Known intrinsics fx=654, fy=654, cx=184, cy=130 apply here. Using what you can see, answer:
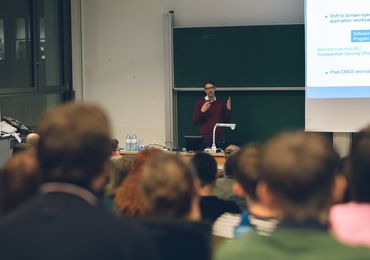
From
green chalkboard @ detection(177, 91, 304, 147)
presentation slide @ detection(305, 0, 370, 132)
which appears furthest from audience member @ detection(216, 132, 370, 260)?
green chalkboard @ detection(177, 91, 304, 147)

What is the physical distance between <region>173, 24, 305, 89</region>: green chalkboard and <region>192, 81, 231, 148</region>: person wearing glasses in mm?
410

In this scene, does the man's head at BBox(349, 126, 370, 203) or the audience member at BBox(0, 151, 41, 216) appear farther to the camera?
the audience member at BBox(0, 151, 41, 216)

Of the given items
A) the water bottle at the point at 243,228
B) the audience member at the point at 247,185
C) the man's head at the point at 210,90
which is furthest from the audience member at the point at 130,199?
the man's head at the point at 210,90

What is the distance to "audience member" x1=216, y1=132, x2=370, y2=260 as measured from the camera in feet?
4.93

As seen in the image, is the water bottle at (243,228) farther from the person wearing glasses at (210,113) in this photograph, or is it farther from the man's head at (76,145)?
the person wearing glasses at (210,113)

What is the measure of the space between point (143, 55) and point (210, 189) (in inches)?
223

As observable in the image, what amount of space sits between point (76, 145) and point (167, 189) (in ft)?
1.38

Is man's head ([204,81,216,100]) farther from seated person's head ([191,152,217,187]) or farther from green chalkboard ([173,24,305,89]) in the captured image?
seated person's head ([191,152,217,187])

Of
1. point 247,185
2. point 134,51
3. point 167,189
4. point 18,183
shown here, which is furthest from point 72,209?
point 134,51

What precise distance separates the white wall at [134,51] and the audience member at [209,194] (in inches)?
199

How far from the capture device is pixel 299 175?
1.50 metres

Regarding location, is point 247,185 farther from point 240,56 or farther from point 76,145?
point 240,56

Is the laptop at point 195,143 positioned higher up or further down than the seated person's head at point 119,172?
further down

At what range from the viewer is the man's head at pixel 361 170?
5.91 ft
